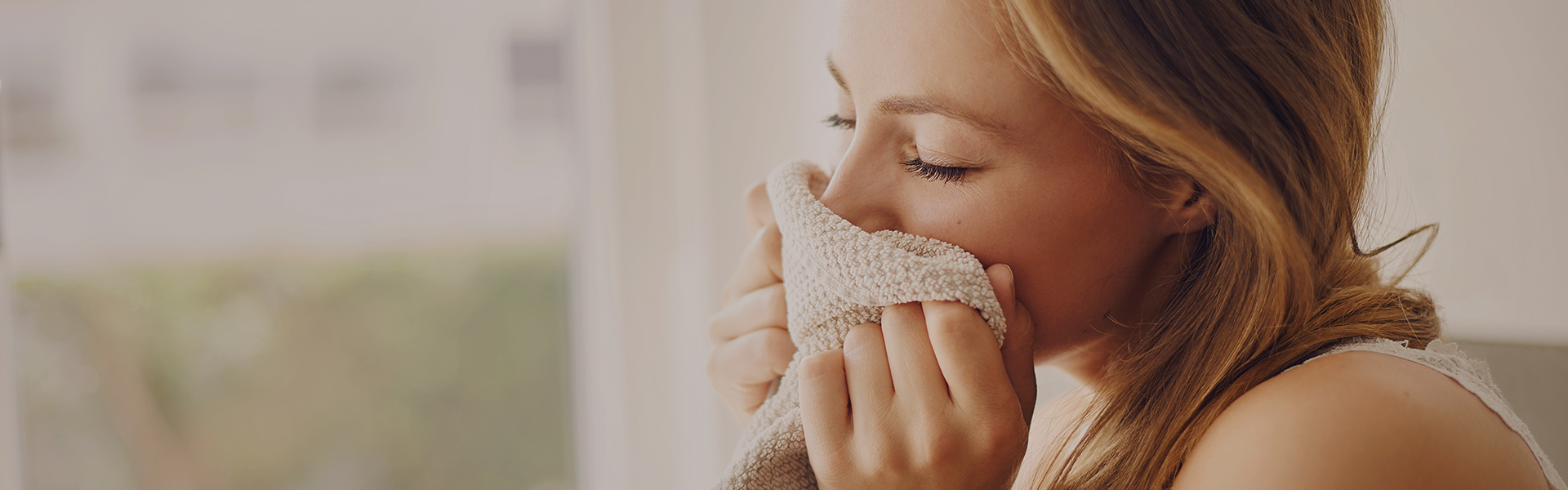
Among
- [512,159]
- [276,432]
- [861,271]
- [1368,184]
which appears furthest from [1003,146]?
[276,432]

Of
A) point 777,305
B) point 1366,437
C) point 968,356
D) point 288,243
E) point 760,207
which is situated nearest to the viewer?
point 1366,437

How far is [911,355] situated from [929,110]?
18 cm

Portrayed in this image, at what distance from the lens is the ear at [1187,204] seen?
2.06ft

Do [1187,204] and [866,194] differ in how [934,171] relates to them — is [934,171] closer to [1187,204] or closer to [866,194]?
[866,194]

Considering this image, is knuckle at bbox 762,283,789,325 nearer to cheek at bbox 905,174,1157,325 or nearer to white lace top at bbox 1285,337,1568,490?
cheek at bbox 905,174,1157,325

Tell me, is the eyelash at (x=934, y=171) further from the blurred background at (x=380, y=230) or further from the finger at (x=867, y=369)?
the blurred background at (x=380, y=230)

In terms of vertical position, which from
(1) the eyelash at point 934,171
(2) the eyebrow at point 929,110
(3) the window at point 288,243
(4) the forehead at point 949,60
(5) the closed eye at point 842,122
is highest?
(4) the forehead at point 949,60

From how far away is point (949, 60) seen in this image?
59cm

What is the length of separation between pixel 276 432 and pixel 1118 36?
6.40ft

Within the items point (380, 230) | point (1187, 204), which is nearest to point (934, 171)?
point (1187, 204)

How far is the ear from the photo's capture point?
0.63m

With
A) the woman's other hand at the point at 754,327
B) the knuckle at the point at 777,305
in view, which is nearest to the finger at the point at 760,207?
the woman's other hand at the point at 754,327

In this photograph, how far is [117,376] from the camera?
168 cm

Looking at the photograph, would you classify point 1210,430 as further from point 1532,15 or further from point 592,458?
point 592,458
